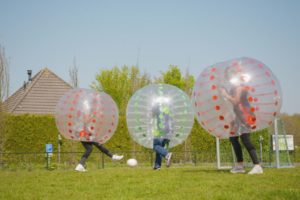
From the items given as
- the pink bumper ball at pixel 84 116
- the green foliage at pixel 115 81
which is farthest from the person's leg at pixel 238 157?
the green foliage at pixel 115 81

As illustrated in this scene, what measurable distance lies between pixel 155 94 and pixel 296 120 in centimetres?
2712

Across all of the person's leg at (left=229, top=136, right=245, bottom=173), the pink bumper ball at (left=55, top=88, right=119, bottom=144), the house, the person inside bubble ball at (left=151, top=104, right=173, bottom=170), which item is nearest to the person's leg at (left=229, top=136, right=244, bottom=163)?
the person's leg at (left=229, top=136, right=245, bottom=173)

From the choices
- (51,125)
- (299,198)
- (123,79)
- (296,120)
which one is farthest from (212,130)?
(123,79)

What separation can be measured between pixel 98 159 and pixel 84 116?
635 cm

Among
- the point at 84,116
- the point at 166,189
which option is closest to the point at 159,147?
the point at 84,116

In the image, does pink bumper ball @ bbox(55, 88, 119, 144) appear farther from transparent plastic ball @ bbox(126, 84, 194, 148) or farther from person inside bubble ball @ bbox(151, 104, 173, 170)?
person inside bubble ball @ bbox(151, 104, 173, 170)

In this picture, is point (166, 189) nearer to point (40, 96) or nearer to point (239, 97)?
point (239, 97)

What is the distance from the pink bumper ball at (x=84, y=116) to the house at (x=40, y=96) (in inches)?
590

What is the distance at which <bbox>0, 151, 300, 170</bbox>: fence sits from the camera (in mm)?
14445

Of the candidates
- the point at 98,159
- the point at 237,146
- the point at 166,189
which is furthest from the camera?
the point at 98,159

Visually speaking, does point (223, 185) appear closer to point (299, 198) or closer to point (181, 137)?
point (299, 198)

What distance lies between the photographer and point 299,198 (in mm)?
4633

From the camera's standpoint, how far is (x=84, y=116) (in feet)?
34.3

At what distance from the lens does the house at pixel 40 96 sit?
25234 millimetres
